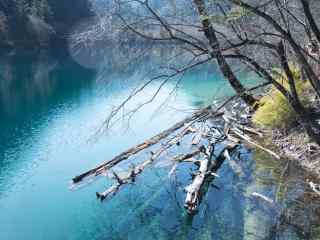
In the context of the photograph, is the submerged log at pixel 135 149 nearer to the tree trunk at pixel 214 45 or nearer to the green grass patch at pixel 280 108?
the tree trunk at pixel 214 45

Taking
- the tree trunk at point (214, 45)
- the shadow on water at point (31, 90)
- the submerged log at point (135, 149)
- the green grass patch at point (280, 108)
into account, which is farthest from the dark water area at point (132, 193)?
the green grass patch at point (280, 108)

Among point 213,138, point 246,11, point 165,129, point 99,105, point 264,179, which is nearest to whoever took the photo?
point 246,11

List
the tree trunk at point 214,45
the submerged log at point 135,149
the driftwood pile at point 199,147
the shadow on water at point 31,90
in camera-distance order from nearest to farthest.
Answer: the tree trunk at point 214,45
the driftwood pile at point 199,147
the submerged log at point 135,149
the shadow on water at point 31,90

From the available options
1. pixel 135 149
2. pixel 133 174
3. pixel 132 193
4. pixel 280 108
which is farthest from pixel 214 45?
pixel 135 149

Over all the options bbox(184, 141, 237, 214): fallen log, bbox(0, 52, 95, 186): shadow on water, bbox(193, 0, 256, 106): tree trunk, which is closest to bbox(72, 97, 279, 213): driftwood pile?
bbox(184, 141, 237, 214): fallen log

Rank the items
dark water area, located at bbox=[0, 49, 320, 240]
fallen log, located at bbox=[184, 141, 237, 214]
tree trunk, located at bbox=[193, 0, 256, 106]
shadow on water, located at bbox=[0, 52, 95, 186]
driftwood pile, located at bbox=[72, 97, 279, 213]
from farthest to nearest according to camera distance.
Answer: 1. shadow on water, located at bbox=[0, 52, 95, 186]
2. driftwood pile, located at bbox=[72, 97, 279, 213]
3. fallen log, located at bbox=[184, 141, 237, 214]
4. dark water area, located at bbox=[0, 49, 320, 240]
5. tree trunk, located at bbox=[193, 0, 256, 106]

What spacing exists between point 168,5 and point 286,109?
5.72m

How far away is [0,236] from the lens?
12.2m

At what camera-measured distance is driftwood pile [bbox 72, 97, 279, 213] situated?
13227mm

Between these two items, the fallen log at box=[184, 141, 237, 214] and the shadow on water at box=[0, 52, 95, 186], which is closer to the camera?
the fallen log at box=[184, 141, 237, 214]

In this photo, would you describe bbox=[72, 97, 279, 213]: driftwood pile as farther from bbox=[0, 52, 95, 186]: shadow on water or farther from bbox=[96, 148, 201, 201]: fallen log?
bbox=[0, 52, 95, 186]: shadow on water

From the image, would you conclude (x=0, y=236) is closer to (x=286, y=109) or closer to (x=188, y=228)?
(x=188, y=228)

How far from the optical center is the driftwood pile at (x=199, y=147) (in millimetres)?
13227

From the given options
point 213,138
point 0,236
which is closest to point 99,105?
point 213,138
